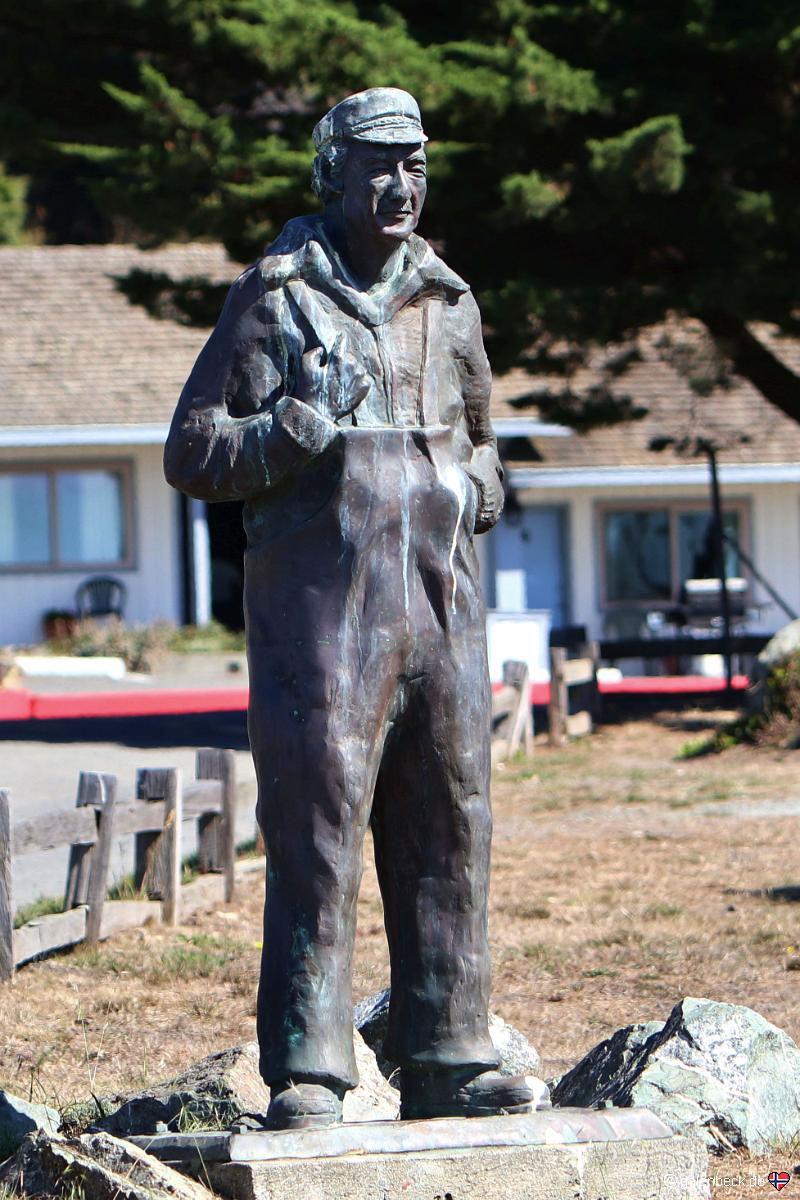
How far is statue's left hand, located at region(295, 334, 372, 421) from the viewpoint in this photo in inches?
182

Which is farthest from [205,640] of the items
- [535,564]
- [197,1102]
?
[197,1102]

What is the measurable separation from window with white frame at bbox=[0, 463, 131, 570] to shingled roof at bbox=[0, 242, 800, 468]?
0.95 metres

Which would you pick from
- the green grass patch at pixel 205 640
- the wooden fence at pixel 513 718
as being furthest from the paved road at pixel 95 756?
the green grass patch at pixel 205 640

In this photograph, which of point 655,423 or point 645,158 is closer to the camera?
point 645,158

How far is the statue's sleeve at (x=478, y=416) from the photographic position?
4.95 metres

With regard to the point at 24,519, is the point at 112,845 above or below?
below

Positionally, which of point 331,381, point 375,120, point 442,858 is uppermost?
point 375,120

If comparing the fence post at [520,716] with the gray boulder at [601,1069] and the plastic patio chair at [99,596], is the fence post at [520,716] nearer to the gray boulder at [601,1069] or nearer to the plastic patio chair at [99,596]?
the plastic patio chair at [99,596]

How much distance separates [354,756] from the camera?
4.55 metres

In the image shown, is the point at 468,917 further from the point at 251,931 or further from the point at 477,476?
the point at 251,931

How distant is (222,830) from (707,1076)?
5197 millimetres

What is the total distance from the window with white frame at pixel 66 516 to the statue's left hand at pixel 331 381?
823 inches

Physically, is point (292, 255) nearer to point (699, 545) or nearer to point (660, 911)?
point (660, 911)

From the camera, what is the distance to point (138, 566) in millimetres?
25281
